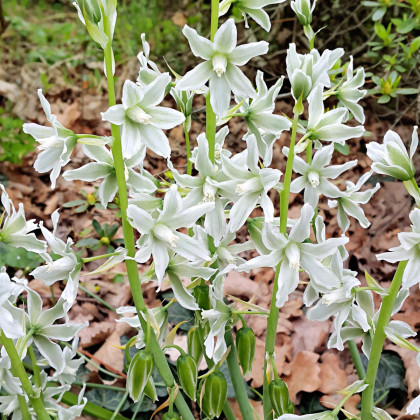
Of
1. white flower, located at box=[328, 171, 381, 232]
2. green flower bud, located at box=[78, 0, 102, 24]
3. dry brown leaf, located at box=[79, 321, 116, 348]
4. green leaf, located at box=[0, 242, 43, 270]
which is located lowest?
dry brown leaf, located at box=[79, 321, 116, 348]

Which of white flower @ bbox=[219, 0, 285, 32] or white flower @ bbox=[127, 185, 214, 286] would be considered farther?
white flower @ bbox=[219, 0, 285, 32]

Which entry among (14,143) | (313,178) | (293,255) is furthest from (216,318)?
(14,143)

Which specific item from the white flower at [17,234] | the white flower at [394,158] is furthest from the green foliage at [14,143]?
the white flower at [394,158]

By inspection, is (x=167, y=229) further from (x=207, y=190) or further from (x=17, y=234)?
(x=17, y=234)

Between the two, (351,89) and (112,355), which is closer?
(351,89)

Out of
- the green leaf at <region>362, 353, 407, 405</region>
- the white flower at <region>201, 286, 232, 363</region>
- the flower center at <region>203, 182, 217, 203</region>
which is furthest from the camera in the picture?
the green leaf at <region>362, 353, 407, 405</region>

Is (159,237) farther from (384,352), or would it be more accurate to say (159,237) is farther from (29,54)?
(29,54)

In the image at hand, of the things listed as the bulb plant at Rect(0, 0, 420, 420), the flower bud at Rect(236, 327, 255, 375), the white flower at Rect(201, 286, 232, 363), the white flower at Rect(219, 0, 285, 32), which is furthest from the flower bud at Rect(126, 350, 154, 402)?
the white flower at Rect(219, 0, 285, 32)

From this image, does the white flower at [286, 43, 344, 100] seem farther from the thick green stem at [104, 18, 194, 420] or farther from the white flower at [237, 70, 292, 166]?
the thick green stem at [104, 18, 194, 420]
